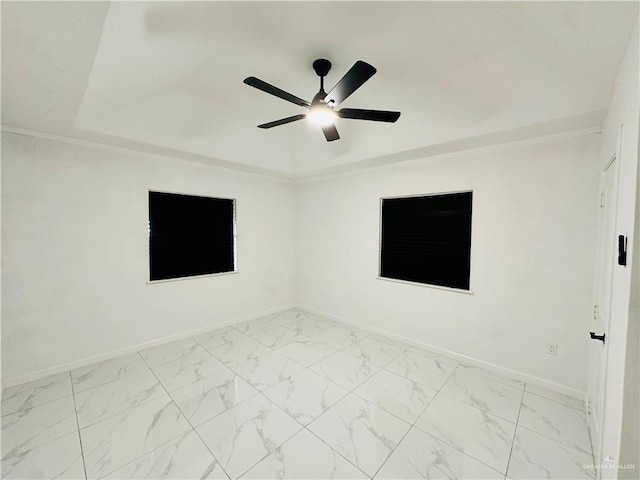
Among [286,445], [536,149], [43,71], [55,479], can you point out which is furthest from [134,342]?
[536,149]

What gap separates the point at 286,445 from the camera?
6.07ft

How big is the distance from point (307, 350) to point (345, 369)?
626 millimetres

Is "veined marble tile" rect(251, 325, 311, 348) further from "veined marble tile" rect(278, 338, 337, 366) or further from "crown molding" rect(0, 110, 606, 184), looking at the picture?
"crown molding" rect(0, 110, 606, 184)

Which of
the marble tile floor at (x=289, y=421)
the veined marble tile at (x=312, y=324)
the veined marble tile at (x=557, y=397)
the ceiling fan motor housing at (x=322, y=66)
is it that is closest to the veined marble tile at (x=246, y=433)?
the marble tile floor at (x=289, y=421)

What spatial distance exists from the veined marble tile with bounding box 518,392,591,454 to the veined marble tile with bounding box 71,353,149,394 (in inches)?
145

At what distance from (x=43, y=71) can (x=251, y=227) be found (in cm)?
296

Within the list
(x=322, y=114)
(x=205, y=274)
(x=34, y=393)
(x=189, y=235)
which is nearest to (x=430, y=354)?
(x=322, y=114)

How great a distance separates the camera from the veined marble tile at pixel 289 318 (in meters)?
4.23

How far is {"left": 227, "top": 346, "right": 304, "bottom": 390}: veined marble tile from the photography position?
265 centimetres

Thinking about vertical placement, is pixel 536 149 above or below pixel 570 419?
above

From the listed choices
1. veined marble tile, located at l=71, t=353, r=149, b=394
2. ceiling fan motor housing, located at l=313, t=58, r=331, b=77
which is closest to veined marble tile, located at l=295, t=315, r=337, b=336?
veined marble tile, located at l=71, t=353, r=149, b=394

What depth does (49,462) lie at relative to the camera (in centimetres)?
170

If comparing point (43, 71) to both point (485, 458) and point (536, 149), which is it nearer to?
point (485, 458)

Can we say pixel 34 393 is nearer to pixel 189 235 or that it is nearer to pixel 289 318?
pixel 189 235
